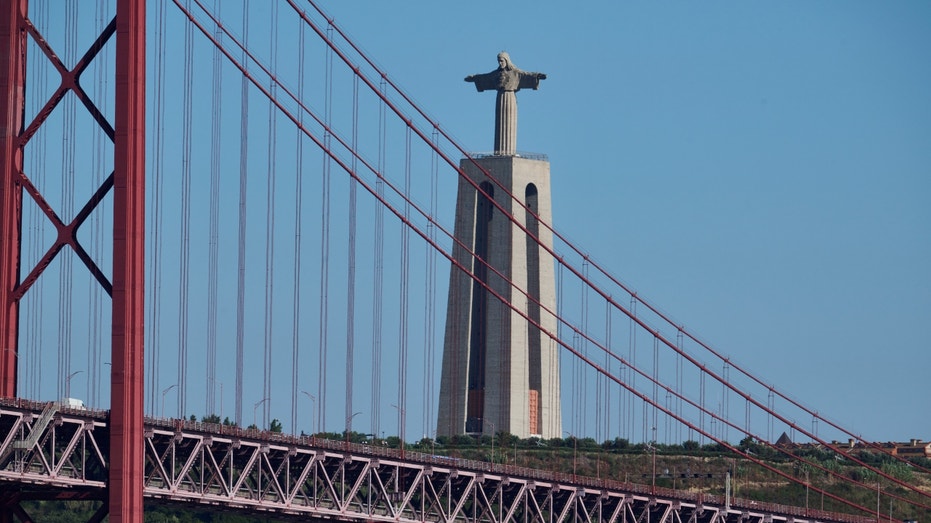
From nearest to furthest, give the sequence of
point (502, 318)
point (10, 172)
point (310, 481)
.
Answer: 1. point (10, 172)
2. point (310, 481)
3. point (502, 318)

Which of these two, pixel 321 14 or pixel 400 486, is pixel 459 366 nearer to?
pixel 400 486

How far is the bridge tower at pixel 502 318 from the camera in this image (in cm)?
16038

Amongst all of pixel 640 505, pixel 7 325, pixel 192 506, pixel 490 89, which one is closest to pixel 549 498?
pixel 640 505

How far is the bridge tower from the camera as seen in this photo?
526 feet

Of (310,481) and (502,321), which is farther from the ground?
(502,321)

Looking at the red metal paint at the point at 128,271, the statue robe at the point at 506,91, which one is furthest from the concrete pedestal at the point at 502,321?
the red metal paint at the point at 128,271

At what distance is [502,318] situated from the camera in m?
163

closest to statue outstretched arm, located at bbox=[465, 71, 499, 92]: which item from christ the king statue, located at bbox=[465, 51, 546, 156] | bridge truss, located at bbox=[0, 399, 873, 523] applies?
christ the king statue, located at bbox=[465, 51, 546, 156]

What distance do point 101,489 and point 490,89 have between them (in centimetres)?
8526

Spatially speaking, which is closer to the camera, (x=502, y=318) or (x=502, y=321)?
(x=502, y=321)

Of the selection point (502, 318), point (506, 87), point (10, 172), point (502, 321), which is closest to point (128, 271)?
point (10, 172)

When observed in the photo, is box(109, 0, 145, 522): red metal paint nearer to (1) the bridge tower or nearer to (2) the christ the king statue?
(1) the bridge tower

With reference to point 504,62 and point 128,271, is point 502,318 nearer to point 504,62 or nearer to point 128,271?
point 504,62

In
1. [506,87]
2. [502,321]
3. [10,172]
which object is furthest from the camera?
[506,87]
